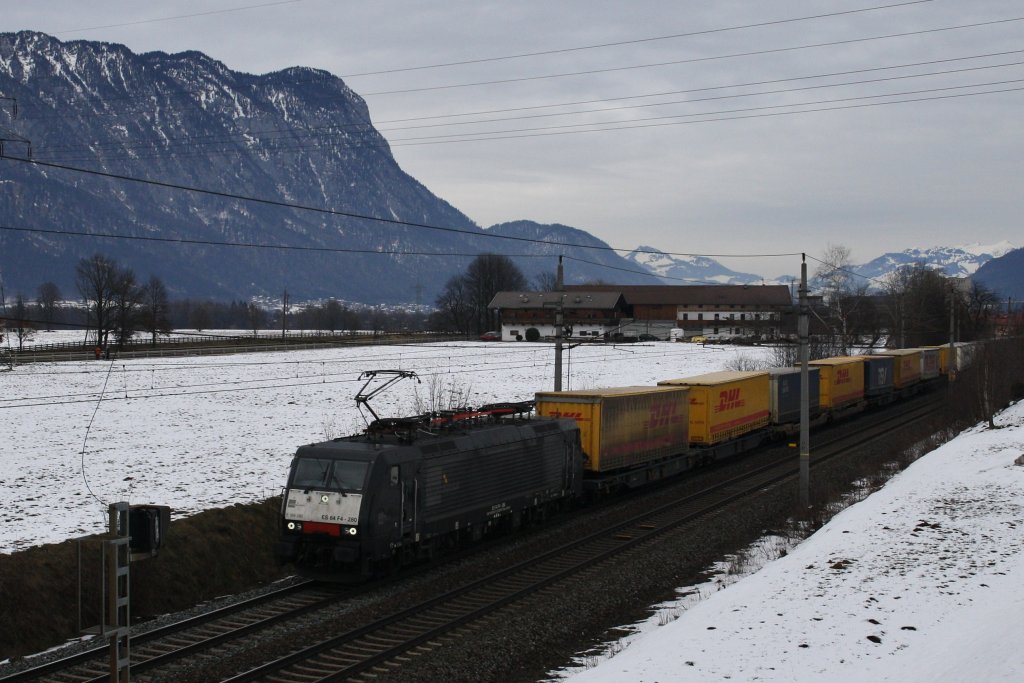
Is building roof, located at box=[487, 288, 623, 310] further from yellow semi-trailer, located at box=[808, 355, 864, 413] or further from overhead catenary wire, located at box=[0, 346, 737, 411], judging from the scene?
yellow semi-trailer, located at box=[808, 355, 864, 413]

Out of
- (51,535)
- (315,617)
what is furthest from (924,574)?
(51,535)

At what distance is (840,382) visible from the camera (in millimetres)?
48125

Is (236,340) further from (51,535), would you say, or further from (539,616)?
(539,616)

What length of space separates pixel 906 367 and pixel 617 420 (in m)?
41.8

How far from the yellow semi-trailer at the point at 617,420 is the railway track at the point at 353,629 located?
369 centimetres

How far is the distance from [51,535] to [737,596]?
15.1 meters

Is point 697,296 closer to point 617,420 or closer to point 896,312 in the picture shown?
point 896,312

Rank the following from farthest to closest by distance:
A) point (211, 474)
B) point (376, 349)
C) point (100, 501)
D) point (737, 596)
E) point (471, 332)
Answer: point (471, 332) < point (376, 349) < point (211, 474) < point (100, 501) < point (737, 596)

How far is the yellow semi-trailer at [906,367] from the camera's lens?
5970 cm

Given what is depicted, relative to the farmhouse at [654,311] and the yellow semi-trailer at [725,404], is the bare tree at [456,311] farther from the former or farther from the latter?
the yellow semi-trailer at [725,404]

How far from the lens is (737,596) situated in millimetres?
15969

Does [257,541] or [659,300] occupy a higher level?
[659,300]

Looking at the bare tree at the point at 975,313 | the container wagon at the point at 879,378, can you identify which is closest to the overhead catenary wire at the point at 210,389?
the container wagon at the point at 879,378

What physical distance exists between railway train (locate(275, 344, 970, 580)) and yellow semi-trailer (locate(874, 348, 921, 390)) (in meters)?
26.7
